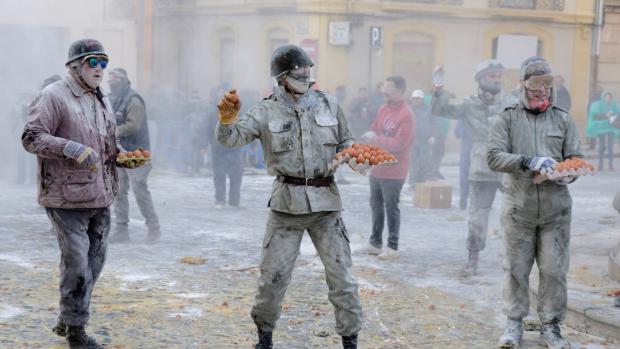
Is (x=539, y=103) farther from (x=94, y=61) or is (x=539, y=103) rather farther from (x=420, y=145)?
(x=420, y=145)

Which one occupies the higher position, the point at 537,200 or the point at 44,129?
the point at 44,129

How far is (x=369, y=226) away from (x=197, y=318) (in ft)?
16.5

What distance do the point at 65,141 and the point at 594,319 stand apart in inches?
147

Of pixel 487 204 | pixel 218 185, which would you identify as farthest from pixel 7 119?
pixel 487 204

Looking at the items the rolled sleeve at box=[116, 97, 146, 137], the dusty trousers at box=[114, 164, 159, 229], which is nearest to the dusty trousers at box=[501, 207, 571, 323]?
the rolled sleeve at box=[116, 97, 146, 137]

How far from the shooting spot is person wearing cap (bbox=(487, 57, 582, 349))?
630cm

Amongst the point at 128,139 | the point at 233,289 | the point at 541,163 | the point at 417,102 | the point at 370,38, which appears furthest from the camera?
the point at 370,38

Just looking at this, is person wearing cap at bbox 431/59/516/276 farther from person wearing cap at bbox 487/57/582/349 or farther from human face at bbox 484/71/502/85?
person wearing cap at bbox 487/57/582/349

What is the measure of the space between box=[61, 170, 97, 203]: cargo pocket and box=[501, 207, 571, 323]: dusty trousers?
2629 millimetres

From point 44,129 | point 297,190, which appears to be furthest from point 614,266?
point 44,129

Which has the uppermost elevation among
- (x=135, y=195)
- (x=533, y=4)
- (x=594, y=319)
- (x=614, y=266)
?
(x=533, y=4)

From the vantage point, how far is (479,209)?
→ 883 centimetres

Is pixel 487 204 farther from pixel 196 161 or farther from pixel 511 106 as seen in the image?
pixel 196 161

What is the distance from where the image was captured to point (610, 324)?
6691mm
